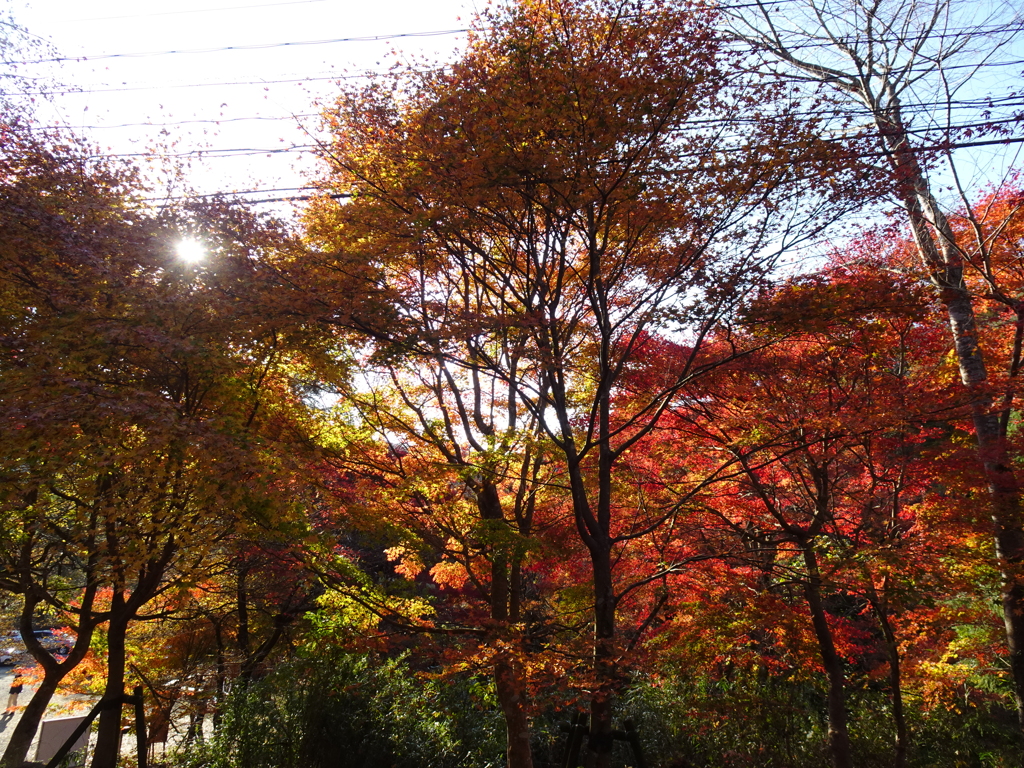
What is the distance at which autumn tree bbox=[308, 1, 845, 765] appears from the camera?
496 centimetres

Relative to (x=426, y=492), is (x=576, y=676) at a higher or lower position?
lower

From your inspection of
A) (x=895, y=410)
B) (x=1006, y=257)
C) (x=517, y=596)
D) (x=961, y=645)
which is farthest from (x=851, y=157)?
(x=961, y=645)

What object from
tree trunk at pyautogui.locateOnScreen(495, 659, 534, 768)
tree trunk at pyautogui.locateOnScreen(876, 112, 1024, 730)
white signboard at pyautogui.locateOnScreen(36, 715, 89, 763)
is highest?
tree trunk at pyautogui.locateOnScreen(876, 112, 1024, 730)

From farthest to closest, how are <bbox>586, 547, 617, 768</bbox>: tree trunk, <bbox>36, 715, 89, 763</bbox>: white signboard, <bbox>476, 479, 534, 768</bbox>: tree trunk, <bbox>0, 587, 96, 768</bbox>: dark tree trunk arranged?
<bbox>36, 715, 89, 763</bbox>: white signboard < <bbox>0, 587, 96, 768</bbox>: dark tree trunk < <bbox>476, 479, 534, 768</bbox>: tree trunk < <bbox>586, 547, 617, 768</bbox>: tree trunk

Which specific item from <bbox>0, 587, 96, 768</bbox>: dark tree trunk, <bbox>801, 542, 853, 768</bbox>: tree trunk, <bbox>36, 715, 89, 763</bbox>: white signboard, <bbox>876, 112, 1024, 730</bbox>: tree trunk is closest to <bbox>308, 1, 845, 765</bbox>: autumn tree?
<bbox>876, 112, 1024, 730</bbox>: tree trunk

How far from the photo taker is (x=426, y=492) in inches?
280

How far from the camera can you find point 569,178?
494cm

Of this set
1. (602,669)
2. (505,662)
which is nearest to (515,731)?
(505,662)

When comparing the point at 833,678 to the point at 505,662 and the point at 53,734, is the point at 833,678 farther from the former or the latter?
the point at 53,734

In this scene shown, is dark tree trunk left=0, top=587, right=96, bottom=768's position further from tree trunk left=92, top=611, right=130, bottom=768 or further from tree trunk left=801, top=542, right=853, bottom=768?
tree trunk left=801, top=542, right=853, bottom=768

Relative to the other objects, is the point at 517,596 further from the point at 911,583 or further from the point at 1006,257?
the point at 1006,257

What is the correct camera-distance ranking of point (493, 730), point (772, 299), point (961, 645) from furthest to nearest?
point (493, 730), point (961, 645), point (772, 299)

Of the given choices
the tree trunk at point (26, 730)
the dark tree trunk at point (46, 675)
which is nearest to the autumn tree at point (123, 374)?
the tree trunk at point (26, 730)

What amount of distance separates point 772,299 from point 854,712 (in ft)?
27.9
